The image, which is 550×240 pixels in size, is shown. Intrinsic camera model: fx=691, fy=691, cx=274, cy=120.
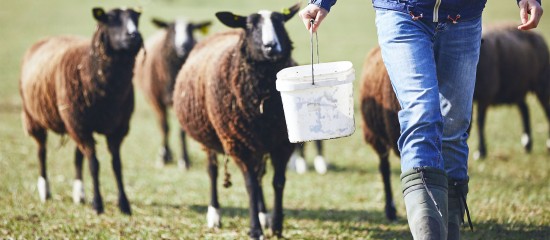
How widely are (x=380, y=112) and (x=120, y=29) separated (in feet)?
8.36

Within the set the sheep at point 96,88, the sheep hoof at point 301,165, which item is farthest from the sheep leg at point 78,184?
the sheep hoof at point 301,165

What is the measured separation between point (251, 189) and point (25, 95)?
10.6 ft

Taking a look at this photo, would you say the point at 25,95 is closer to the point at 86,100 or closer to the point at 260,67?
the point at 86,100

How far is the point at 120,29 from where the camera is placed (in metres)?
6.45

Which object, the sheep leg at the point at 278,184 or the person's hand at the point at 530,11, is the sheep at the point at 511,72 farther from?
the person's hand at the point at 530,11

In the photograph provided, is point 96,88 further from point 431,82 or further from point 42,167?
point 431,82

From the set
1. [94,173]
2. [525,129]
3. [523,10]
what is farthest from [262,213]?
[525,129]

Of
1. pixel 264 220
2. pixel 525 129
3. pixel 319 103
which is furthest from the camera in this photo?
pixel 525 129

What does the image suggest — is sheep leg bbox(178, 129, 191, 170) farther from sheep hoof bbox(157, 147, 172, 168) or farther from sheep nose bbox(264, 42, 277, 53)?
sheep nose bbox(264, 42, 277, 53)

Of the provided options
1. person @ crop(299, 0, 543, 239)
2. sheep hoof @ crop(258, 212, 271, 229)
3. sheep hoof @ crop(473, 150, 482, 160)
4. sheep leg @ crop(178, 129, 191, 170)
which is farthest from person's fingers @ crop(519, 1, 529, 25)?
sheep leg @ crop(178, 129, 191, 170)

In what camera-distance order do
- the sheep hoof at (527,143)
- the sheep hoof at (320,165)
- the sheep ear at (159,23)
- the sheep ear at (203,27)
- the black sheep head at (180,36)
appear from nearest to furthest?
the sheep hoof at (320,165) < the black sheep head at (180,36) < the sheep hoof at (527,143) < the sheep ear at (159,23) < the sheep ear at (203,27)

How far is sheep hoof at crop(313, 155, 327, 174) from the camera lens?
857cm

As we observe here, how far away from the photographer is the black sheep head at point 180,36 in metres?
9.21

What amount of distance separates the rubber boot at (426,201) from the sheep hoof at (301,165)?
5396mm
